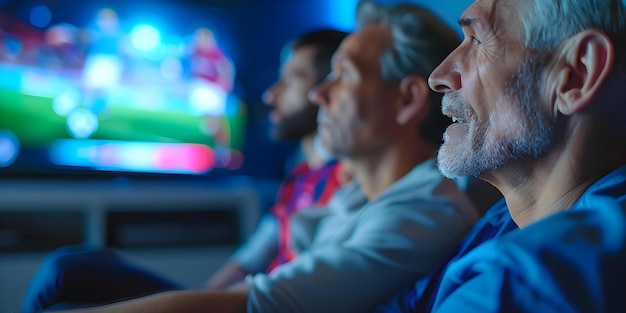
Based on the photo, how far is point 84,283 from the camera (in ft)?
3.03

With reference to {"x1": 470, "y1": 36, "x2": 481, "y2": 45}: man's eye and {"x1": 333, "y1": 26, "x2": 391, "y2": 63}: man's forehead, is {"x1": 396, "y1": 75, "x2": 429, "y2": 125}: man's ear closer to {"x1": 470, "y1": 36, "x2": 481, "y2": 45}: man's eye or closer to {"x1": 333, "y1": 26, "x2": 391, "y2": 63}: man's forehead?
Answer: {"x1": 333, "y1": 26, "x2": 391, "y2": 63}: man's forehead

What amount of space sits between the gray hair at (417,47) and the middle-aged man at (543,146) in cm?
36

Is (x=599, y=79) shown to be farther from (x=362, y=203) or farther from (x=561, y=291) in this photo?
(x=362, y=203)

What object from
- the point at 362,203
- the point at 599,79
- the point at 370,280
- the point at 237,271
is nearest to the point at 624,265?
the point at 599,79

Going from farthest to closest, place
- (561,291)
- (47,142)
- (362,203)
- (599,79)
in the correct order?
(47,142)
(362,203)
(599,79)
(561,291)

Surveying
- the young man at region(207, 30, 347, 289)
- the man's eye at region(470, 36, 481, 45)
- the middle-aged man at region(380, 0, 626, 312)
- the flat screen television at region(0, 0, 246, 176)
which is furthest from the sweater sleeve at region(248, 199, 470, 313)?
the flat screen television at region(0, 0, 246, 176)

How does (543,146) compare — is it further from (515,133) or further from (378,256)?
(378,256)

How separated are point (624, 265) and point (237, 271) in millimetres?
1355

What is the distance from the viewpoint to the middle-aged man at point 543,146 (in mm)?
458

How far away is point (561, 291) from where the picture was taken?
0.44m

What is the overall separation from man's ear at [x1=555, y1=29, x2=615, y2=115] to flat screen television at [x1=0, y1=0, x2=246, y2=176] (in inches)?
80.1

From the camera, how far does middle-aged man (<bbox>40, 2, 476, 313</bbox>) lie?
791 millimetres

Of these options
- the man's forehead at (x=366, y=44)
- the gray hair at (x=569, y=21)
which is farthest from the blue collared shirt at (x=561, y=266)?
the man's forehead at (x=366, y=44)

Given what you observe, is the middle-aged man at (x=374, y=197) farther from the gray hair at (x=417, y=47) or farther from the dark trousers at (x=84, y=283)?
the dark trousers at (x=84, y=283)
